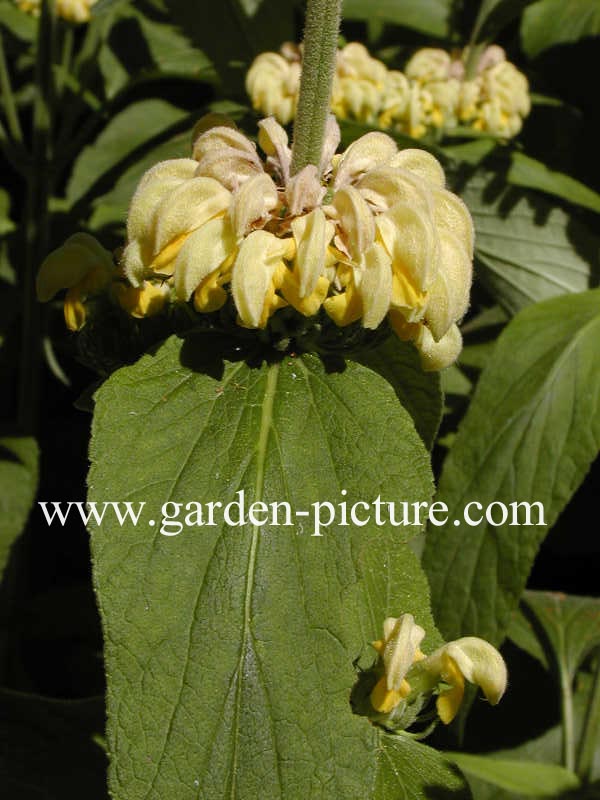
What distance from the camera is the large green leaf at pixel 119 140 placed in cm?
162

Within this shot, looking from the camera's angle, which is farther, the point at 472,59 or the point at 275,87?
the point at 472,59

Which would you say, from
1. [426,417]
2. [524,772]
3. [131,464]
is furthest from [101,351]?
[524,772]

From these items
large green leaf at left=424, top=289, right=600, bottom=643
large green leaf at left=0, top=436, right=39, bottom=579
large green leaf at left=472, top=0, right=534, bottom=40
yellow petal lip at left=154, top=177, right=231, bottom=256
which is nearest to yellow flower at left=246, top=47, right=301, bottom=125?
large green leaf at left=472, top=0, right=534, bottom=40

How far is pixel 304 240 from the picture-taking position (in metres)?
0.67

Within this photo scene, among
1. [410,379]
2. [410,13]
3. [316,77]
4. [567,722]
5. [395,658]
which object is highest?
[316,77]

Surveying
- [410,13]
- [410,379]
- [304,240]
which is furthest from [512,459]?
[410,13]

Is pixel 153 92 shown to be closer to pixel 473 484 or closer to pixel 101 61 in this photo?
pixel 101 61

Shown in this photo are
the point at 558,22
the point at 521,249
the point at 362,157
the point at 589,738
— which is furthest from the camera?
the point at 558,22

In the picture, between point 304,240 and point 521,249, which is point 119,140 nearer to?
point 521,249

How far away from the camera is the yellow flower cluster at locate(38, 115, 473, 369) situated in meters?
0.67

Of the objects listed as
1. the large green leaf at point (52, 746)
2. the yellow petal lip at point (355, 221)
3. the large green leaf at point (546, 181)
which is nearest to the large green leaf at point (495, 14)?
the large green leaf at point (546, 181)

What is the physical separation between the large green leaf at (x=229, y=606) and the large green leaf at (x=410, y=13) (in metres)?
1.06

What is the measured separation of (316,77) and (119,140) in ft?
3.41

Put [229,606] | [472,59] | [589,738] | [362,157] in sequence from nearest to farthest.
A: 1. [229,606]
2. [362,157]
3. [589,738]
4. [472,59]
